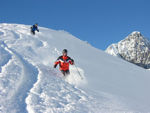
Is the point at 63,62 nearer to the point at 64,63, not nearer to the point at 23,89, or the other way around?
the point at 64,63

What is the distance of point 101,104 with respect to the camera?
6.85m

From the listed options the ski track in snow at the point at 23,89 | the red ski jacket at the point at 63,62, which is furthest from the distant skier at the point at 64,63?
the ski track in snow at the point at 23,89

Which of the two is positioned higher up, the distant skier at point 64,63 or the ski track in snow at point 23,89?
the distant skier at point 64,63

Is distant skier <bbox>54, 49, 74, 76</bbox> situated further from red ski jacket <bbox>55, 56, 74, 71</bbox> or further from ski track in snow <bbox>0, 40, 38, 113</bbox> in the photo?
ski track in snow <bbox>0, 40, 38, 113</bbox>

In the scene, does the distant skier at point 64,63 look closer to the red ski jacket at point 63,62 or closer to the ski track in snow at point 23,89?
the red ski jacket at point 63,62

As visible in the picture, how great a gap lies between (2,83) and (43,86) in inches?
52.8

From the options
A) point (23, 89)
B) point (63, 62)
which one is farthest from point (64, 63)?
point (23, 89)

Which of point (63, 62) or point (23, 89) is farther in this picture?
point (63, 62)

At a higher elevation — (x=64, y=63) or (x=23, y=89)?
(x=64, y=63)

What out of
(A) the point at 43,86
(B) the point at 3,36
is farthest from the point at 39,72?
(B) the point at 3,36

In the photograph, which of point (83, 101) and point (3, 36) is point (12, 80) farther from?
point (3, 36)

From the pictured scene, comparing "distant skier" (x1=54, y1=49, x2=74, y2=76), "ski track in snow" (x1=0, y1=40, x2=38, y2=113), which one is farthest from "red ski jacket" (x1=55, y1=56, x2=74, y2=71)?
"ski track in snow" (x1=0, y1=40, x2=38, y2=113)

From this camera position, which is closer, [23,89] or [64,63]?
[23,89]

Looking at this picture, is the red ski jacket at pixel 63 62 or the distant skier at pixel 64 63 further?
the red ski jacket at pixel 63 62
